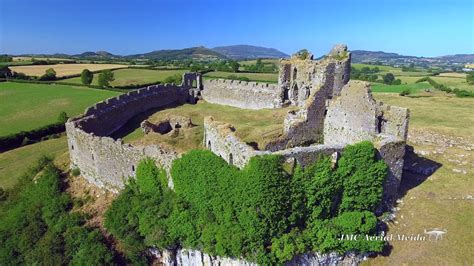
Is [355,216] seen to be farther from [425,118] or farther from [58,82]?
[58,82]

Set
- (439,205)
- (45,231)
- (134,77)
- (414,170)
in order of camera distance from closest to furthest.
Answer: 1. (439,205)
2. (45,231)
3. (414,170)
4. (134,77)

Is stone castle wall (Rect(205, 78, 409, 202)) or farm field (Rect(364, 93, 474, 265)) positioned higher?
stone castle wall (Rect(205, 78, 409, 202))

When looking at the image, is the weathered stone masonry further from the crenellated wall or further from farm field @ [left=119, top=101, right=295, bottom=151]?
farm field @ [left=119, top=101, right=295, bottom=151]

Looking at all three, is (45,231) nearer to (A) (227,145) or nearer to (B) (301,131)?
(A) (227,145)

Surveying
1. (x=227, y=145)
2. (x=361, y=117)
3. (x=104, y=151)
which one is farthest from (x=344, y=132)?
(x=104, y=151)

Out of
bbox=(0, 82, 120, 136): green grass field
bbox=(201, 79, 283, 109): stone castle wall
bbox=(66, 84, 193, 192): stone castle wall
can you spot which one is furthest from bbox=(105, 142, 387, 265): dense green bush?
bbox=(0, 82, 120, 136): green grass field

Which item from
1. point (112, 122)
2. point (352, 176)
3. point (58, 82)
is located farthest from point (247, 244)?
point (58, 82)
